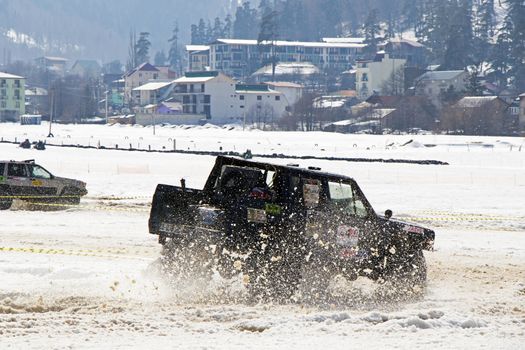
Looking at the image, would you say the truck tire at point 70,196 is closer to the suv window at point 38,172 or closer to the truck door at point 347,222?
the suv window at point 38,172

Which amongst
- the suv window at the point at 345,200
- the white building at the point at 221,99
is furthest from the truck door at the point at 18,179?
the white building at the point at 221,99

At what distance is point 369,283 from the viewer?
55.6 feet

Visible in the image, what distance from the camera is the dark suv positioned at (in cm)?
2894

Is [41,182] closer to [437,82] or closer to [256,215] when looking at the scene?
[256,215]

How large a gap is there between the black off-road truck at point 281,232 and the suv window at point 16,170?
1416 cm

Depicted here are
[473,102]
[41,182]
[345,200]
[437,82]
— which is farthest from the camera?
[437,82]

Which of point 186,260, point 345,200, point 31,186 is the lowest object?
point 186,260

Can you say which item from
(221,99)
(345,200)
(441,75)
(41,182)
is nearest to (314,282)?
(345,200)

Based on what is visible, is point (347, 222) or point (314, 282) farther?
point (347, 222)

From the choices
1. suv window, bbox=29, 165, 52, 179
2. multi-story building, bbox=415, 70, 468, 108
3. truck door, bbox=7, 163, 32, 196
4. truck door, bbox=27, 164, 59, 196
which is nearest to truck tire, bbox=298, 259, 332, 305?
truck door, bbox=7, 163, 32, 196

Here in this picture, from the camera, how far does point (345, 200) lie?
16.0m

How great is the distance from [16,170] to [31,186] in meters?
0.66

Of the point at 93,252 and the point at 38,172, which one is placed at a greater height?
the point at 38,172

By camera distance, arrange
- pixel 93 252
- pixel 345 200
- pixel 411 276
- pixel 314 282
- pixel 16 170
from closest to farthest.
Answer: pixel 314 282
pixel 345 200
pixel 411 276
pixel 93 252
pixel 16 170
